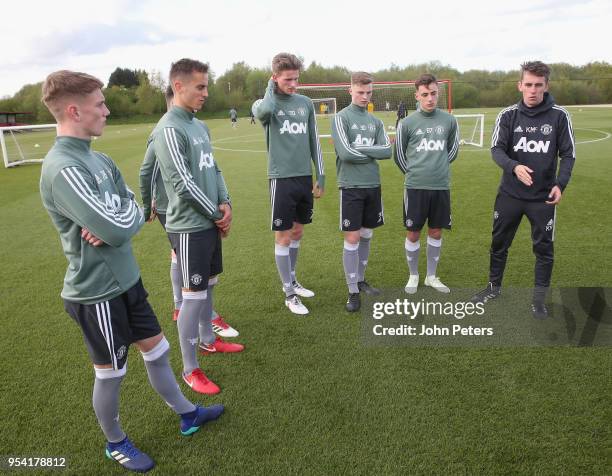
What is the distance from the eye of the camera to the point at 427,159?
468 centimetres

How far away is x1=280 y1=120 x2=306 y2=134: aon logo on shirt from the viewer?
4391mm

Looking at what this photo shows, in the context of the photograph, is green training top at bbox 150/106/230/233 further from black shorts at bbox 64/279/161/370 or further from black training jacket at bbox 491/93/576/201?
black training jacket at bbox 491/93/576/201

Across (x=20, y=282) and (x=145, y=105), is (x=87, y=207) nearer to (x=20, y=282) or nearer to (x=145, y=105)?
(x=20, y=282)

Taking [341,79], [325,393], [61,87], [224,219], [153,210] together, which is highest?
[341,79]

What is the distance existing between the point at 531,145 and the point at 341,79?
42.5 m

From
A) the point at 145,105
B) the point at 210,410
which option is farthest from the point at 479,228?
the point at 145,105

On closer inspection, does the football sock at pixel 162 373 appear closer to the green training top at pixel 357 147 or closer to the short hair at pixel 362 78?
the green training top at pixel 357 147

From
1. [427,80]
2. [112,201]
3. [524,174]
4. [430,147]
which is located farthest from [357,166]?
[112,201]

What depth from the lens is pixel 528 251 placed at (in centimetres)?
584

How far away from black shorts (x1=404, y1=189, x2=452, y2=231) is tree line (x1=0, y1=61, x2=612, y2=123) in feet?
134

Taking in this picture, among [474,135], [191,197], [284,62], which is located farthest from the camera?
[474,135]

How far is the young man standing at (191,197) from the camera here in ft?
9.73

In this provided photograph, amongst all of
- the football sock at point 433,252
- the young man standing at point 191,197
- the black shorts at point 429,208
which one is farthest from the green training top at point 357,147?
the young man standing at point 191,197

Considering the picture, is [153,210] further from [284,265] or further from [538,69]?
[538,69]
